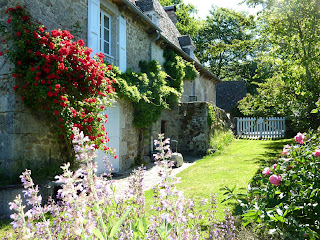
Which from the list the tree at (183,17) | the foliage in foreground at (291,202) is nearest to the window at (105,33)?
the foliage in foreground at (291,202)

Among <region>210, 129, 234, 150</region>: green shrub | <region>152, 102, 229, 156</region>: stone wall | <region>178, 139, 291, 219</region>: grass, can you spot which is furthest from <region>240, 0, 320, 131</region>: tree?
<region>210, 129, 234, 150</region>: green shrub

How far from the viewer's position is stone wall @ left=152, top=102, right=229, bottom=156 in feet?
39.2

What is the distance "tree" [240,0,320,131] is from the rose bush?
5.14 meters

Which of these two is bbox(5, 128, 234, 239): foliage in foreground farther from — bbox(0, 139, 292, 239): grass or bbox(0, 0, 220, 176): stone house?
bbox(0, 0, 220, 176): stone house

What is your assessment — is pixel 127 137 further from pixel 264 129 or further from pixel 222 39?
pixel 222 39

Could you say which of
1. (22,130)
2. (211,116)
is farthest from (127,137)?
(211,116)

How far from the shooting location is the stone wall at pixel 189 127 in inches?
470

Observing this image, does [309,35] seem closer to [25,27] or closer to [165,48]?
[165,48]

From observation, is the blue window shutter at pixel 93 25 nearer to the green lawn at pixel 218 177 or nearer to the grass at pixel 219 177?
the green lawn at pixel 218 177

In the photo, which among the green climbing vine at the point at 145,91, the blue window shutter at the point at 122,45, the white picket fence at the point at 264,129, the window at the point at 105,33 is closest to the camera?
the green climbing vine at the point at 145,91

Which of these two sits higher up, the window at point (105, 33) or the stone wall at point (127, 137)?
the window at point (105, 33)

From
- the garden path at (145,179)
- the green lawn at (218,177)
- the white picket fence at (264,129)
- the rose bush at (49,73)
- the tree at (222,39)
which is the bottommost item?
the garden path at (145,179)

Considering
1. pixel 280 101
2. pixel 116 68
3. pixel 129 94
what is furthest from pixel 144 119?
pixel 280 101

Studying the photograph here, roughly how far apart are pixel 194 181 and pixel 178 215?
5.46 metres
